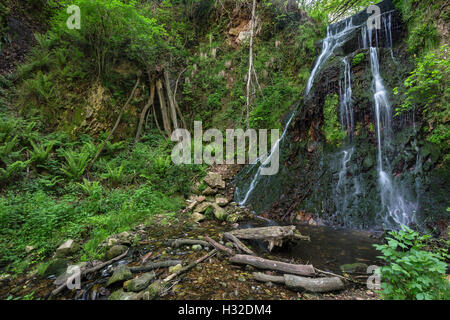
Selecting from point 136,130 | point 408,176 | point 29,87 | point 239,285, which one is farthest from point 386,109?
point 29,87

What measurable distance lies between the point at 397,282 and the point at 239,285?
155 centimetres

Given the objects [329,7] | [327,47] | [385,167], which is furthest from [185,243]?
[329,7]

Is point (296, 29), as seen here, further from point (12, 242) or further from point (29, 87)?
point (12, 242)

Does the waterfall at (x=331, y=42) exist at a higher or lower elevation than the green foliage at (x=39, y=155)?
higher

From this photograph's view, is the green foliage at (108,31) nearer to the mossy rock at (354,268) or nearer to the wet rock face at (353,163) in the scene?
the wet rock face at (353,163)

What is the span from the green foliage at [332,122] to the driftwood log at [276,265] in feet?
15.3

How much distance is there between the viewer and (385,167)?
479cm

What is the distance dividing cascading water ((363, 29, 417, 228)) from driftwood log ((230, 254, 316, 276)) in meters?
2.65

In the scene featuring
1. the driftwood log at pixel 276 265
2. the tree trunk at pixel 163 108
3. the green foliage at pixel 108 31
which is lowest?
the driftwood log at pixel 276 265

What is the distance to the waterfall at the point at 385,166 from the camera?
4090 mm

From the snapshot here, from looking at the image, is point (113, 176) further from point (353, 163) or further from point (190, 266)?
point (353, 163)

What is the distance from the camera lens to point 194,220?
4.70 metres

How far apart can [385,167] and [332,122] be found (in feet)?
6.66

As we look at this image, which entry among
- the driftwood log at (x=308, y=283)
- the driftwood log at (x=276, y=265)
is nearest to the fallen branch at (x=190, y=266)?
the driftwood log at (x=276, y=265)
